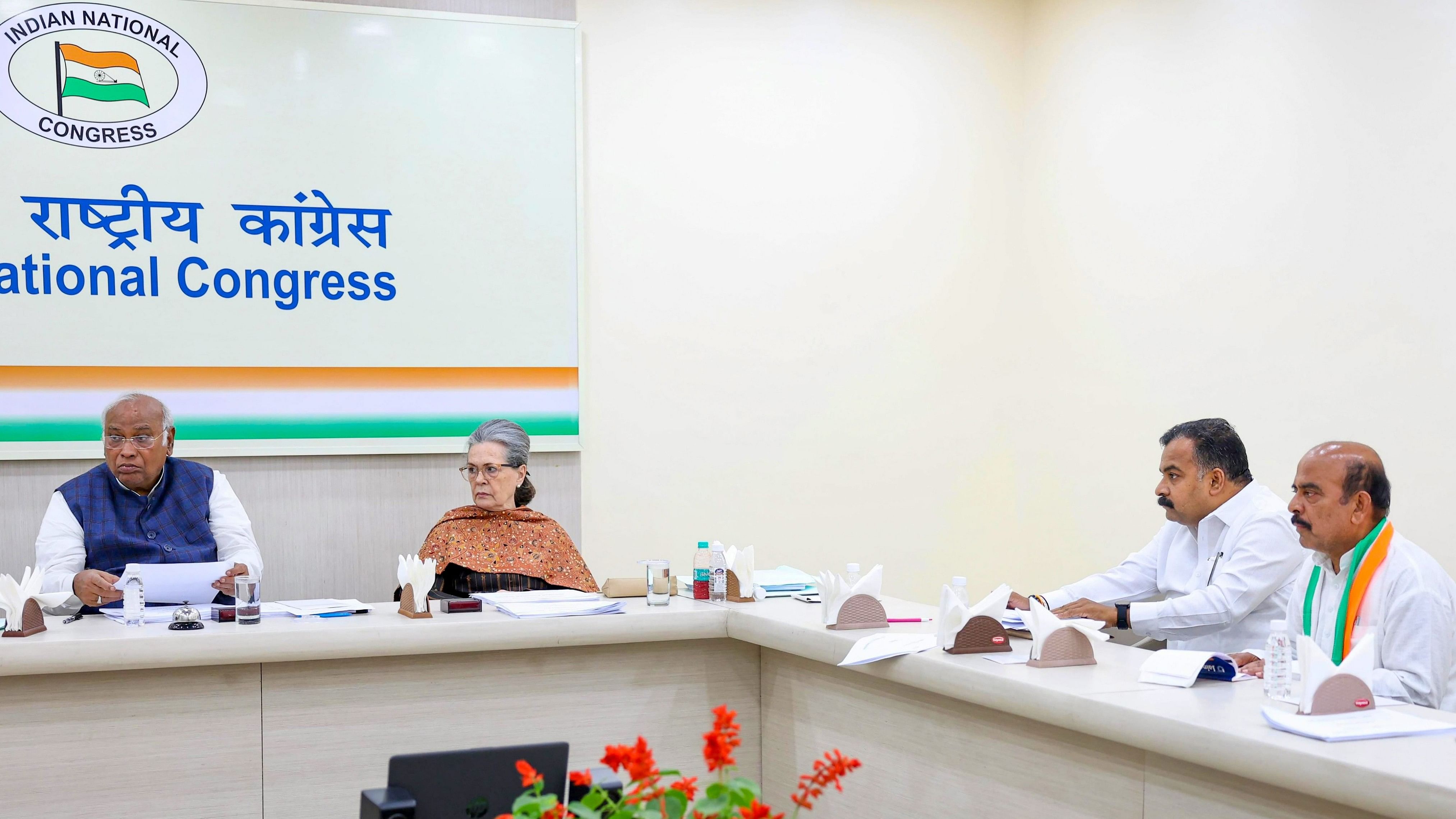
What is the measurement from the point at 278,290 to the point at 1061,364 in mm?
2972

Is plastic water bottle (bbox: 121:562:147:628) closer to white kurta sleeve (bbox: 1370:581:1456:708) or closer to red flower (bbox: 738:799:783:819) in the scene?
red flower (bbox: 738:799:783:819)

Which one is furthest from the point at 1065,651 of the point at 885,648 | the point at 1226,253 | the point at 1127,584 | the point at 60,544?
the point at 60,544

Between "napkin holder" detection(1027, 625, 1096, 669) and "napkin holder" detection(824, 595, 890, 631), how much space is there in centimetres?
52

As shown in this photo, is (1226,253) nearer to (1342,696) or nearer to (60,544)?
(1342,696)

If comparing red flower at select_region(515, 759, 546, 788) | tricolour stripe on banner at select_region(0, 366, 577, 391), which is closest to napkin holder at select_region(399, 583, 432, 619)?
tricolour stripe on banner at select_region(0, 366, 577, 391)

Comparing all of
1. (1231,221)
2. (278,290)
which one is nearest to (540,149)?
(278,290)

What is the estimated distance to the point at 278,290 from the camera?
4.19m

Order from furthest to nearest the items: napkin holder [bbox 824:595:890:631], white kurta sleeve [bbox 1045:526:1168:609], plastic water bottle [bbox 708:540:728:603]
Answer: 1. white kurta sleeve [bbox 1045:526:1168:609]
2. plastic water bottle [bbox 708:540:728:603]
3. napkin holder [bbox 824:595:890:631]

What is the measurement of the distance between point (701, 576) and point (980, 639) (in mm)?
1020

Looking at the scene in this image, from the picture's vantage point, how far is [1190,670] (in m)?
2.08

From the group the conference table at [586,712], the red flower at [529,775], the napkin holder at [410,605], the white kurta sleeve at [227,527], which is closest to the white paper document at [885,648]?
the conference table at [586,712]

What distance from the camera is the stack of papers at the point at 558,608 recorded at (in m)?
2.85

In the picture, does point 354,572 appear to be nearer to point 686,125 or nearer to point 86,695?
point 86,695

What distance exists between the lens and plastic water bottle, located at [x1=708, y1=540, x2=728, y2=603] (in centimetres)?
313
